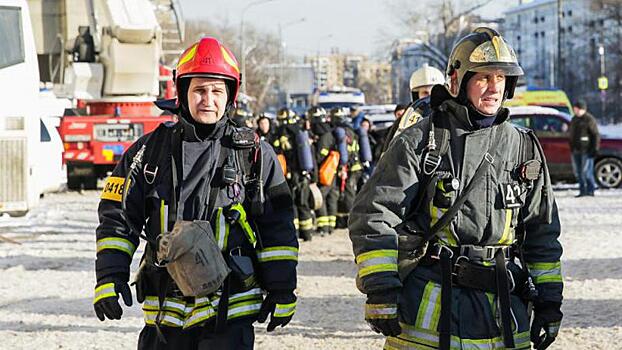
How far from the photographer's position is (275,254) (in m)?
4.78

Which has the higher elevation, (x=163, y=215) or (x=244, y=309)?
(x=163, y=215)

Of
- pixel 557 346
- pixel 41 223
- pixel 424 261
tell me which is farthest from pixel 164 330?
pixel 41 223

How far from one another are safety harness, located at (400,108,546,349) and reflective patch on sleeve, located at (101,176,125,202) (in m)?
1.25

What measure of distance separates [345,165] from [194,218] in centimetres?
1145

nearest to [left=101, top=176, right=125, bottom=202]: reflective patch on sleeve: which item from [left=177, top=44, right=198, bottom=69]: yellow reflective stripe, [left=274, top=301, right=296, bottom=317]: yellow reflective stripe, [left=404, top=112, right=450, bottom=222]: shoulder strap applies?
[left=177, top=44, right=198, bottom=69]: yellow reflective stripe

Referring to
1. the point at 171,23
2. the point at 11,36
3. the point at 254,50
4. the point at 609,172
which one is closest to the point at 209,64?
the point at 11,36

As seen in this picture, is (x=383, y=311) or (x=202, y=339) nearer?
(x=383, y=311)

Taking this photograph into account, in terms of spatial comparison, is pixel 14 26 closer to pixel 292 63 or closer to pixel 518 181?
pixel 518 181

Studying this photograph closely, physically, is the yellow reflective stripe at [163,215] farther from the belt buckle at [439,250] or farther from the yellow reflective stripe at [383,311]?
the belt buckle at [439,250]

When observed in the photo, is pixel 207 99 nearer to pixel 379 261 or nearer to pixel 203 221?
pixel 203 221

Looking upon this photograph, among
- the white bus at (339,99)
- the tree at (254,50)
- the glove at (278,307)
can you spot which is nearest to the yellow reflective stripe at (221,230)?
the glove at (278,307)

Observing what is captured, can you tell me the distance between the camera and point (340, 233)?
1585cm

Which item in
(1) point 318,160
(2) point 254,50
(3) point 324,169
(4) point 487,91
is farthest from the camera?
(2) point 254,50

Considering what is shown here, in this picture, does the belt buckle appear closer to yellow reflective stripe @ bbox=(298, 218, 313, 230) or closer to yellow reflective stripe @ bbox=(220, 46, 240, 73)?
yellow reflective stripe @ bbox=(220, 46, 240, 73)
